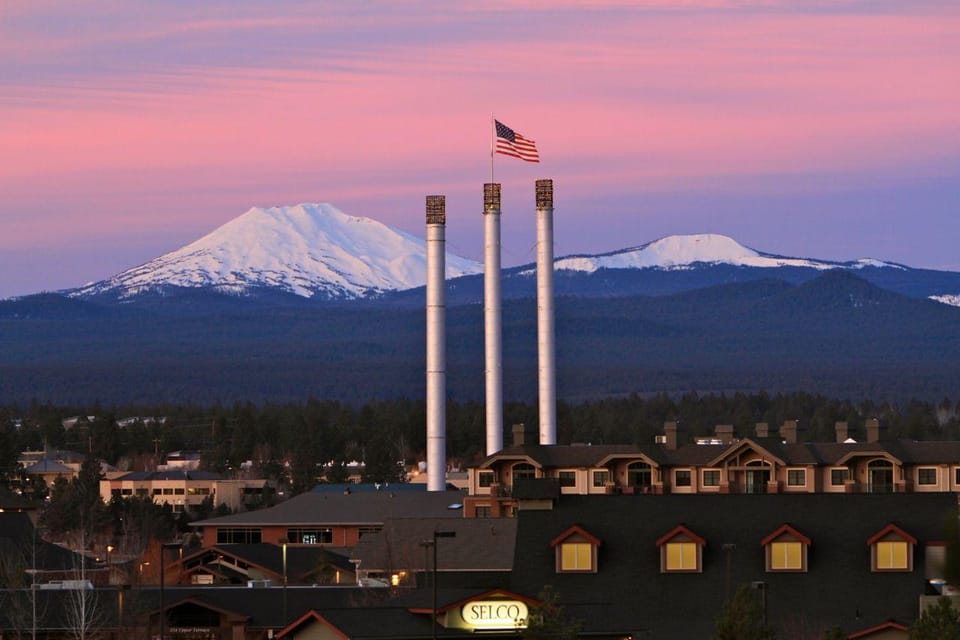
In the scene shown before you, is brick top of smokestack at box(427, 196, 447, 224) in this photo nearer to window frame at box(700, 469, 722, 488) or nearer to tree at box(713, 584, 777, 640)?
window frame at box(700, 469, 722, 488)

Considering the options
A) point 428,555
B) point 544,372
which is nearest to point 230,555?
point 428,555

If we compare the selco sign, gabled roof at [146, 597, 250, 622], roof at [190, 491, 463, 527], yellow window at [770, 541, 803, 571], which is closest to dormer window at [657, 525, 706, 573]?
yellow window at [770, 541, 803, 571]

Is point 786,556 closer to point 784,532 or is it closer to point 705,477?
point 784,532

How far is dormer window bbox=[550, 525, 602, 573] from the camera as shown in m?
71.2

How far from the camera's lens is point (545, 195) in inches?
7362

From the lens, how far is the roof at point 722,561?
6938 centimetres

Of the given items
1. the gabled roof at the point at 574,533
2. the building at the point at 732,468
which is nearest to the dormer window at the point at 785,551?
the gabled roof at the point at 574,533

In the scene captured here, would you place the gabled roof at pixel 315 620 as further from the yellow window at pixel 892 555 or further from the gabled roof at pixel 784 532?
the yellow window at pixel 892 555

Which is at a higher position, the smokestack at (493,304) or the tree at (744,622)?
the smokestack at (493,304)

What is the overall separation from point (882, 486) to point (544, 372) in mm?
50014

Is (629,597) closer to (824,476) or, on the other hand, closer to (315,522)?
(824,476)

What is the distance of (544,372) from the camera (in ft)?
601

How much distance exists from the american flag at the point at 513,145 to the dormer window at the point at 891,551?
108 m

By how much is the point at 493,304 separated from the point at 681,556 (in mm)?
111821
